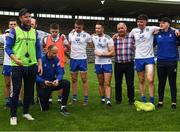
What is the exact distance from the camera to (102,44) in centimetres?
955

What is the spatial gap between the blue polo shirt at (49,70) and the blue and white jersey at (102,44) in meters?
1.22

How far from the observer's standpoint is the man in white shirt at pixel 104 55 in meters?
9.45

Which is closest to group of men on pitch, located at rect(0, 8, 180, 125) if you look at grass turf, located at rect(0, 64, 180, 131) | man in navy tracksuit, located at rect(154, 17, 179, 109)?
man in navy tracksuit, located at rect(154, 17, 179, 109)

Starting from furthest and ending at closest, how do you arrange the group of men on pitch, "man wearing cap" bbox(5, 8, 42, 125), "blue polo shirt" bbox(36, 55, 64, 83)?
"blue polo shirt" bbox(36, 55, 64, 83) < the group of men on pitch < "man wearing cap" bbox(5, 8, 42, 125)

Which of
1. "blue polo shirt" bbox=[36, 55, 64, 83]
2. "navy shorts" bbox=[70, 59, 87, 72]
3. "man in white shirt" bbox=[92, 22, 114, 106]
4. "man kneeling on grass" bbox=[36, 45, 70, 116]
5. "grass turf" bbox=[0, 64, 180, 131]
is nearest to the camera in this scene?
"grass turf" bbox=[0, 64, 180, 131]

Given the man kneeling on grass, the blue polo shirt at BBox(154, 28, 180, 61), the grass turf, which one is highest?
the blue polo shirt at BBox(154, 28, 180, 61)

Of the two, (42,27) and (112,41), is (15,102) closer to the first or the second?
(112,41)

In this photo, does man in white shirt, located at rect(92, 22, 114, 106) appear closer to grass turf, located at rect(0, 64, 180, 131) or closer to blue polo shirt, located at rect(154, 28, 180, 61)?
grass turf, located at rect(0, 64, 180, 131)

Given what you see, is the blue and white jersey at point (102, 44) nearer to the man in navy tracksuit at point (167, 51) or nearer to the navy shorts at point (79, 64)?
the navy shorts at point (79, 64)

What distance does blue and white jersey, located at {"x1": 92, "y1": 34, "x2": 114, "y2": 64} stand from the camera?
9477 millimetres

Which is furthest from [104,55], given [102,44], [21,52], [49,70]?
[21,52]

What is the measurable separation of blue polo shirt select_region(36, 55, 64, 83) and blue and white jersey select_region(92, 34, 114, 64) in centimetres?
122

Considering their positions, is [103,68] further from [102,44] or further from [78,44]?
[78,44]

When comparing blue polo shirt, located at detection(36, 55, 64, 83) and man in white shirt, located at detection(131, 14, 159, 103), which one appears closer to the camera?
blue polo shirt, located at detection(36, 55, 64, 83)
